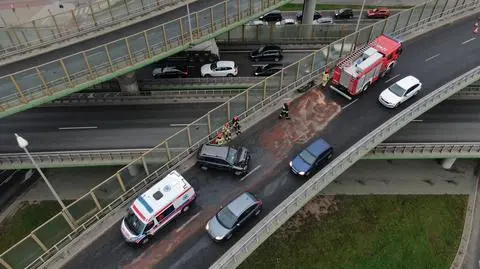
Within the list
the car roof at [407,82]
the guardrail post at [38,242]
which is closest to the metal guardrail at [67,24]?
the guardrail post at [38,242]

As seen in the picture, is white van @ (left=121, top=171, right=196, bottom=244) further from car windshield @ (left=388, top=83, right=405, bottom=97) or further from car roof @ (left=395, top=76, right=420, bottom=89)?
car roof @ (left=395, top=76, right=420, bottom=89)

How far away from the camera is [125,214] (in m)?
25.5

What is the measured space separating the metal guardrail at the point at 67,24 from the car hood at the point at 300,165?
22.4 meters

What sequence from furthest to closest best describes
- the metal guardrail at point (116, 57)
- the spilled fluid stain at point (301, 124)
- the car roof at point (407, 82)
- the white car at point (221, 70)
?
the white car at point (221, 70) → the car roof at point (407, 82) → the spilled fluid stain at point (301, 124) → the metal guardrail at point (116, 57)

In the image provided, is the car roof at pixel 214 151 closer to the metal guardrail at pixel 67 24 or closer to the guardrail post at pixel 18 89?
the guardrail post at pixel 18 89

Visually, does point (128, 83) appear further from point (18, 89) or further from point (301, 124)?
point (301, 124)

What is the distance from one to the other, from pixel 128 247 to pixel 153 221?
8.54 ft

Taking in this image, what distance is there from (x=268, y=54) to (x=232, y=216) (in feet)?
95.2

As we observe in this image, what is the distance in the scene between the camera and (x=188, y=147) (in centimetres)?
2884

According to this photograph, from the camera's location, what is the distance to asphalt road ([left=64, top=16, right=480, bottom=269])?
23484 millimetres

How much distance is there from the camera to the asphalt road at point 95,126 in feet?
115

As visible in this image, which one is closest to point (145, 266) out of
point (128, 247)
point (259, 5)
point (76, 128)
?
point (128, 247)

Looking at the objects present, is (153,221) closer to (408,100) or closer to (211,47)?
(408,100)

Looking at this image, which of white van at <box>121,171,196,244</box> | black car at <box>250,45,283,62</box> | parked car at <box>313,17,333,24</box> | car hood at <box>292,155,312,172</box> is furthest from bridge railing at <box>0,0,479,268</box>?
parked car at <box>313,17,333,24</box>
